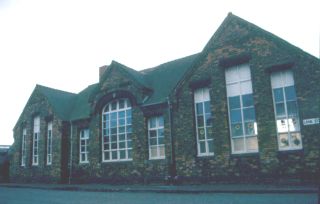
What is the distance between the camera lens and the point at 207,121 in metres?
16.3

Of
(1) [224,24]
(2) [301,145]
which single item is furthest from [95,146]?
(2) [301,145]

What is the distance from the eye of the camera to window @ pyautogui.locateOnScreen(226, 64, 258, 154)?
581 inches

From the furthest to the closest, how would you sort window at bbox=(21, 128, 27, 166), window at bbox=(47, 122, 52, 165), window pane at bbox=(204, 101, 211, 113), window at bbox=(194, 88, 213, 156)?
window at bbox=(21, 128, 27, 166) → window at bbox=(47, 122, 52, 165) → window pane at bbox=(204, 101, 211, 113) → window at bbox=(194, 88, 213, 156)

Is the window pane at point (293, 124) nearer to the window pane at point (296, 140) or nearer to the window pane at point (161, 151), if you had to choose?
the window pane at point (296, 140)

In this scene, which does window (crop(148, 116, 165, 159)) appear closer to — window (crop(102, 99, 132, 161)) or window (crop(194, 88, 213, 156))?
window (crop(102, 99, 132, 161))

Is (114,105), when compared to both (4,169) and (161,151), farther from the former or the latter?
(4,169)

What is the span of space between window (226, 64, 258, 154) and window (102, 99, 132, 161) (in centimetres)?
699

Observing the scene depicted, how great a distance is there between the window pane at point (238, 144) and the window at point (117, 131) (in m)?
7.06

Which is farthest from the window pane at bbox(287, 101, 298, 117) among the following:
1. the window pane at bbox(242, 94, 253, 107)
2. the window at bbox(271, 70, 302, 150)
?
the window pane at bbox(242, 94, 253, 107)

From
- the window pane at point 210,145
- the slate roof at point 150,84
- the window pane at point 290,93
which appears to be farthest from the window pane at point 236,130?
the slate roof at point 150,84

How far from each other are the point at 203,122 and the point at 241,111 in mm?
2190

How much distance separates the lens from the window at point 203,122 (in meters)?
16.1

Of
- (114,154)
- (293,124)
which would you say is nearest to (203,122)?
(293,124)

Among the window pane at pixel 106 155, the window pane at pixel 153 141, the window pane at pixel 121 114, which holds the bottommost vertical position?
the window pane at pixel 106 155
